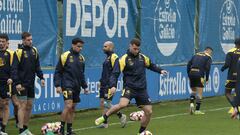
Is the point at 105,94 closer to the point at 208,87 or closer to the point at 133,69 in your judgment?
the point at 133,69

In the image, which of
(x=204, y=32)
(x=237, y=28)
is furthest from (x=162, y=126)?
(x=237, y=28)

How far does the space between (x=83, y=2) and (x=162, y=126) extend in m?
5.72

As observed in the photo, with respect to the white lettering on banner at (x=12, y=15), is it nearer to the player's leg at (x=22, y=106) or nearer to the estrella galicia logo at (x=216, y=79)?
the player's leg at (x=22, y=106)

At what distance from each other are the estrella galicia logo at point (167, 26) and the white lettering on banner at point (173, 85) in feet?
3.17

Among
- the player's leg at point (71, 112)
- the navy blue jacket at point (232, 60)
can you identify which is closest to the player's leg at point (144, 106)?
the player's leg at point (71, 112)

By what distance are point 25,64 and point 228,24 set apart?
1736 centimetres

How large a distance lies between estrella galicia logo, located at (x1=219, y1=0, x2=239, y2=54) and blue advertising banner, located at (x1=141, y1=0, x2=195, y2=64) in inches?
102

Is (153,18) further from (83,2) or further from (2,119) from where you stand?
(2,119)

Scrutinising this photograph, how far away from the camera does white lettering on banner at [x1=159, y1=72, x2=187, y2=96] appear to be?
84.3 feet

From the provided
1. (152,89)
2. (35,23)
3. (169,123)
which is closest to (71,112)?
(169,123)

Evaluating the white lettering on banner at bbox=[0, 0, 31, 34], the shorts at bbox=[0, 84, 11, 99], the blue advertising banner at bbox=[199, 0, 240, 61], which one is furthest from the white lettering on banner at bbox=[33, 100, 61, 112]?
the blue advertising banner at bbox=[199, 0, 240, 61]

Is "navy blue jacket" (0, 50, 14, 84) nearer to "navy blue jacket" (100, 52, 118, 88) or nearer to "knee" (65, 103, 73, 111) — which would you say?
"knee" (65, 103, 73, 111)

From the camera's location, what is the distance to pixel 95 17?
866 inches

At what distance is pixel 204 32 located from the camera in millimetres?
28672
